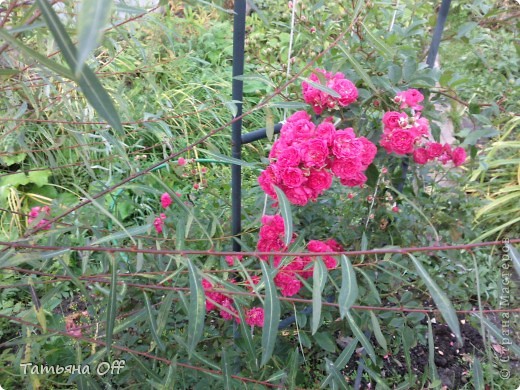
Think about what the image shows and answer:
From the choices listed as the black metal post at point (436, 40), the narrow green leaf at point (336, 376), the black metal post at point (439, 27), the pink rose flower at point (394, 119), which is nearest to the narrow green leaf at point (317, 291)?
the narrow green leaf at point (336, 376)

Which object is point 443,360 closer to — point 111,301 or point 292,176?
point 292,176

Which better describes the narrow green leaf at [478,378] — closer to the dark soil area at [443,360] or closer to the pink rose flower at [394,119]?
the pink rose flower at [394,119]

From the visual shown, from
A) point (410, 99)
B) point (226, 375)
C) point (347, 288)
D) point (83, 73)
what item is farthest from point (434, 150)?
point (83, 73)

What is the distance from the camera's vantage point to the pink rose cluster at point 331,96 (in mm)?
976

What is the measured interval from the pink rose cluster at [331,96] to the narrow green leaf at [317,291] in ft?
1.29

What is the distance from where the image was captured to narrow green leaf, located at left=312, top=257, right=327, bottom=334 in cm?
64

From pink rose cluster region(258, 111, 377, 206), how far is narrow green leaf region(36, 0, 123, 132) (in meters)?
0.47

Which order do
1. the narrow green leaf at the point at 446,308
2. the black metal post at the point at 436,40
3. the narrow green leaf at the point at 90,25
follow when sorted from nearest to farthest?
the narrow green leaf at the point at 90,25
the narrow green leaf at the point at 446,308
the black metal post at the point at 436,40

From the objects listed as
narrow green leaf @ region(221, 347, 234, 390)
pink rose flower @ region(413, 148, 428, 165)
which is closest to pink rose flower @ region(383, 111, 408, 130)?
pink rose flower @ region(413, 148, 428, 165)

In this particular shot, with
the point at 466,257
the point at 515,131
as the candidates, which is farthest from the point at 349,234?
the point at 515,131

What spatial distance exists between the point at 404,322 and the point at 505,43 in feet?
8.94

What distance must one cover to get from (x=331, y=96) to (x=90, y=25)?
768mm

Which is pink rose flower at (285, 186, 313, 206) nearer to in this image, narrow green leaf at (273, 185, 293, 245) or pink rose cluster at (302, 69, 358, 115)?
narrow green leaf at (273, 185, 293, 245)

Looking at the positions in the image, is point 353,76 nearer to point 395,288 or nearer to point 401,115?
point 401,115
